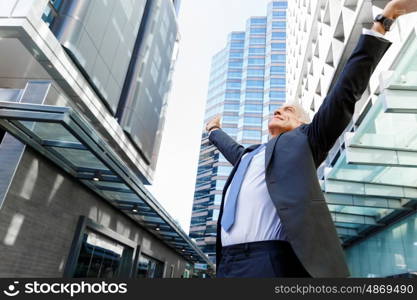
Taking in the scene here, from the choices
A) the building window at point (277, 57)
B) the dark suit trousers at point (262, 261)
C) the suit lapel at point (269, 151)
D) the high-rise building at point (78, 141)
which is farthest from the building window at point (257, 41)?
the dark suit trousers at point (262, 261)

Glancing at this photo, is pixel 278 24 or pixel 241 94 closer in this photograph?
pixel 241 94

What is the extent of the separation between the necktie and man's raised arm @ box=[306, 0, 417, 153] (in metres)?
0.60

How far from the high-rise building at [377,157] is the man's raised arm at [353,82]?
174 inches

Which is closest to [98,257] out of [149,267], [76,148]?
[76,148]

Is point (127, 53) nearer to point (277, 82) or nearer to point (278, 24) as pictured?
point (277, 82)

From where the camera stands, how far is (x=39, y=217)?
7121mm

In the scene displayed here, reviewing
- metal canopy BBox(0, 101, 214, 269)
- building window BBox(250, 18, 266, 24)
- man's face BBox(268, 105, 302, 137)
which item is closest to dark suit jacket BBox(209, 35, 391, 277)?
man's face BBox(268, 105, 302, 137)

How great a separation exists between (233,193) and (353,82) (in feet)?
Answer: 3.11

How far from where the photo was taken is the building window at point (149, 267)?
50.8 ft

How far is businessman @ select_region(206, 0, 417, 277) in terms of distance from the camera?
1331mm

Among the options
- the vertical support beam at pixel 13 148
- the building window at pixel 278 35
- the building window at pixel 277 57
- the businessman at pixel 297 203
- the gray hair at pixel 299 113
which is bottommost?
the businessman at pixel 297 203

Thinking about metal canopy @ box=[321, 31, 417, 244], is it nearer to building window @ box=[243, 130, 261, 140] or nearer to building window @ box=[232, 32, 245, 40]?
building window @ box=[243, 130, 261, 140]

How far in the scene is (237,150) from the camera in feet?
7.77

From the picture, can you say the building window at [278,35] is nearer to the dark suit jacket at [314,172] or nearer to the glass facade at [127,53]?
the glass facade at [127,53]
